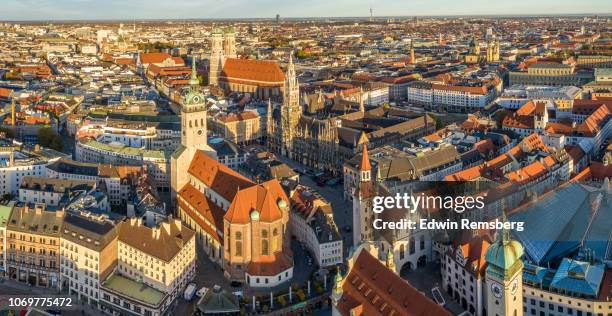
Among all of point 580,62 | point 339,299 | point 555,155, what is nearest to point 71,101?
point 555,155

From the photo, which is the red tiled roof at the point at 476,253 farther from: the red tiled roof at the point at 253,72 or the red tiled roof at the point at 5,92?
the red tiled roof at the point at 5,92

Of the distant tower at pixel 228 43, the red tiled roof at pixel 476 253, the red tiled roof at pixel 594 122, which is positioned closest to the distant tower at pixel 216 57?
the distant tower at pixel 228 43

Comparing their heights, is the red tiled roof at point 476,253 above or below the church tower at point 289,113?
below

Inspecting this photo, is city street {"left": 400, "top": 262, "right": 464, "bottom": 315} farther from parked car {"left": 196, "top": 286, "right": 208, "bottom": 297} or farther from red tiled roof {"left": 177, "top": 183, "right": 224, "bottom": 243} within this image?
red tiled roof {"left": 177, "top": 183, "right": 224, "bottom": 243}

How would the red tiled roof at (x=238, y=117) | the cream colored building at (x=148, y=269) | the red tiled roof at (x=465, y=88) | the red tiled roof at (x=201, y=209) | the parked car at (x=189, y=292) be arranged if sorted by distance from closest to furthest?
the cream colored building at (x=148, y=269)
the parked car at (x=189, y=292)
the red tiled roof at (x=201, y=209)
the red tiled roof at (x=238, y=117)
the red tiled roof at (x=465, y=88)

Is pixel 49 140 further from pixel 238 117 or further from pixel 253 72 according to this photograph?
pixel 253 72

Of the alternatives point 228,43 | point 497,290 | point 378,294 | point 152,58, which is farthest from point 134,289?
point 152,58

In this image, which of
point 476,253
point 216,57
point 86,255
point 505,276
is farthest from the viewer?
point 216,57
